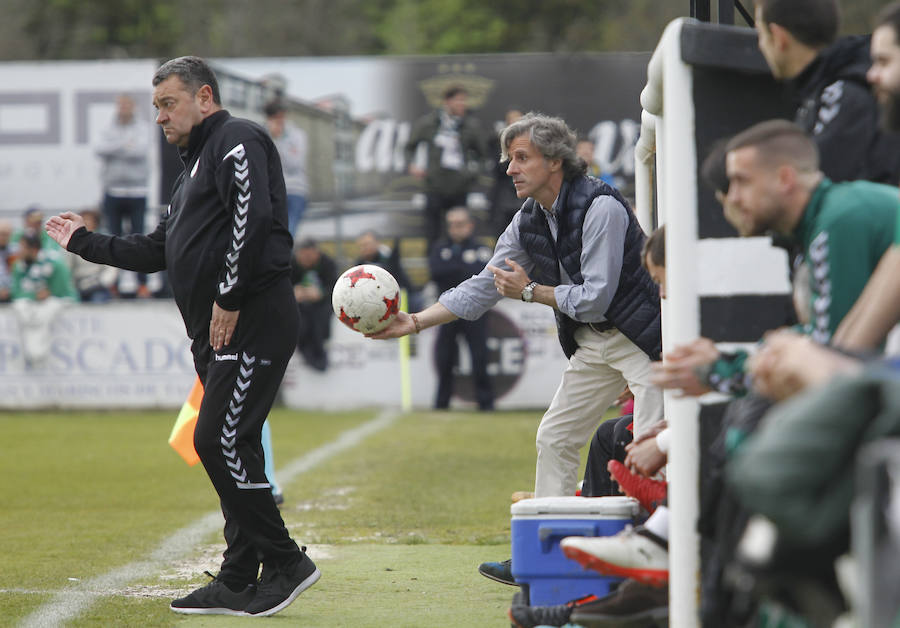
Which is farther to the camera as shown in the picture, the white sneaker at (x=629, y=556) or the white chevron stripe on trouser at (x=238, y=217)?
the white chevron stripe on trouser at (x=238, y=217)

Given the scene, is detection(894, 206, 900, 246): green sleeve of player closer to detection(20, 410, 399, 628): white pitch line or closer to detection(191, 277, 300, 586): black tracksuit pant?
detection(191, 277, 300, 586): black tracksuit pant

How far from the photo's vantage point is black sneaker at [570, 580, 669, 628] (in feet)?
14.1

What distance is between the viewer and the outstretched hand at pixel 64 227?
598 centimetres

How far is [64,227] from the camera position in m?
5.98

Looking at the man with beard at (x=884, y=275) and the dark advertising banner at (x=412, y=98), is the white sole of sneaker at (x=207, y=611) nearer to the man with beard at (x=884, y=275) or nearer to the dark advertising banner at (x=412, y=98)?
the man with beard at (x=884, y=275)

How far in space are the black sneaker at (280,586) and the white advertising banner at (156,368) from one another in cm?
976

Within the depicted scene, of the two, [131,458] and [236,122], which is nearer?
[236,122]

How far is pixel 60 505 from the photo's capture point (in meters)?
8.68

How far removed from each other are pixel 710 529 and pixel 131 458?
27.5 feet

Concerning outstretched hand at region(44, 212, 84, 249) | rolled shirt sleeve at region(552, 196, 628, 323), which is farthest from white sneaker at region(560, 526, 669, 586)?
outstretched hand at region(44, 212, 84, 249)

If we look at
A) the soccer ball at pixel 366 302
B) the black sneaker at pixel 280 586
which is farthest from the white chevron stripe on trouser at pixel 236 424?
the soccer ball at pixel 366 302

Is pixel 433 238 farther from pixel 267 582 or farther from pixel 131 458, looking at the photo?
pixel 267 582

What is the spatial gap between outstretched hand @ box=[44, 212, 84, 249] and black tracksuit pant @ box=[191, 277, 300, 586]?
103 centimetres

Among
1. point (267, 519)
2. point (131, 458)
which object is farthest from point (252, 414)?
point (131, 458)
